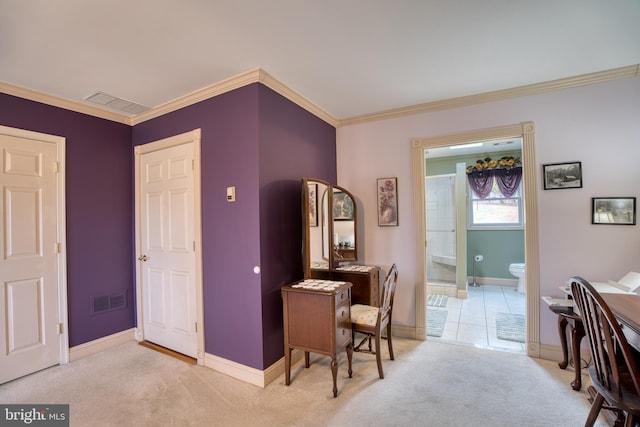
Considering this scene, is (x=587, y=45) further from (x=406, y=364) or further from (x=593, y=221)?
(x=406, y=364)

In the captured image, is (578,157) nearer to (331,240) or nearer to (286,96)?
(331,240)

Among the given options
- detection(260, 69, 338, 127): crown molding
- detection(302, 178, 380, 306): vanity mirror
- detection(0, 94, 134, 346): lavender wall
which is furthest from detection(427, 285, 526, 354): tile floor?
detection(0, 94, 134, 346): lavender wall

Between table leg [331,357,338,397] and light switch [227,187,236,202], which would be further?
light switch [227,187,236,202]

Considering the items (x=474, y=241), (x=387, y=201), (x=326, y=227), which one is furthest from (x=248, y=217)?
(x=474, y=241)

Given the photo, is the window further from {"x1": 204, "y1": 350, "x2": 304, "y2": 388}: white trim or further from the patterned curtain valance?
{"x1": 204, "y1": 350, "x2": 304, "y2": 388}: white trim

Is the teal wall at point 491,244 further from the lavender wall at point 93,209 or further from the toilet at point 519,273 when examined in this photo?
the lavender wall at point 93,209

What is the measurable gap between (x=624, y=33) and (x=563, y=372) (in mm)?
2614

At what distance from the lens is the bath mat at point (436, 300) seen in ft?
14.2

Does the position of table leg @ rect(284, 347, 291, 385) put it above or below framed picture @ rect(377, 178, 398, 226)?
below

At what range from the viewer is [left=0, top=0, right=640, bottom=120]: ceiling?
1.63m

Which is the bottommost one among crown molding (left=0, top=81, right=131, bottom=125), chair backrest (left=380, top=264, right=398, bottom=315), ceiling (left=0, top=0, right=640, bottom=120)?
chair backrest (left=380, top=264, right=398, bottom=315)

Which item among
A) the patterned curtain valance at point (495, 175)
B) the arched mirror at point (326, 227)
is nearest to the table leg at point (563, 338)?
the arched mirror at point (326, 227)

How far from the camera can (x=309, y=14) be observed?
5.51ft

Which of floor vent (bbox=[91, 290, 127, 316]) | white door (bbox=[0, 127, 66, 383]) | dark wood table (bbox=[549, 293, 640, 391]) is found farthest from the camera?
floor vent (bbox=[91, 290, 127, 316])
